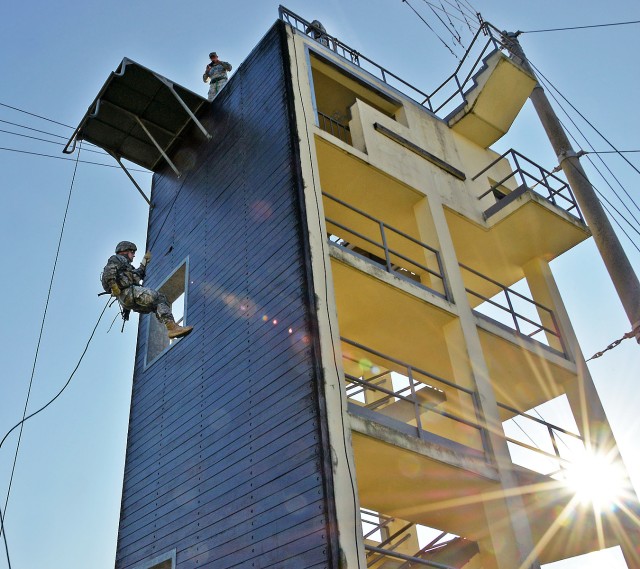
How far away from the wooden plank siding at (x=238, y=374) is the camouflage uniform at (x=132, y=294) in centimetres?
95

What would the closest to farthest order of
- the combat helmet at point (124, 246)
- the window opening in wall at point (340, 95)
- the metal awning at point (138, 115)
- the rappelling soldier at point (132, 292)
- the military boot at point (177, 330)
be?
the military boot at point (177, 330)
the rappelling soldier at point (132, 292)
the combat helmet at point (124, 246)
the metal awning at point (138, 115)
the window opening in wall at point (340, 95)

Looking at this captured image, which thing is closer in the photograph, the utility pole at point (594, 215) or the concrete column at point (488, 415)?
the concrete column at point (488, 415)

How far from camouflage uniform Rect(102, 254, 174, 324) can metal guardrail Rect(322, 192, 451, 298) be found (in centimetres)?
316

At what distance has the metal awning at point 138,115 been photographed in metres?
14.4

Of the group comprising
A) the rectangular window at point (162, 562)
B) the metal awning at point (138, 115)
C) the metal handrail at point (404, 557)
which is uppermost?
the metal awning at point (138, 115)

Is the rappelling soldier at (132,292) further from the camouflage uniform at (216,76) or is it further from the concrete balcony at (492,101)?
the concrete balcony at (492,101)

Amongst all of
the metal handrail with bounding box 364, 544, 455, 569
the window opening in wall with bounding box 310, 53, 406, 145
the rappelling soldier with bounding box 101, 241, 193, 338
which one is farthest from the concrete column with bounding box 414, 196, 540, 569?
the rappelling soldier with bounding box 101, 241, 193, 338

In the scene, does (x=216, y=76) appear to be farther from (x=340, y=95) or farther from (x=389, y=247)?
(x=389, y=247)

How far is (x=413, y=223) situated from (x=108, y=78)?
706 centimetres

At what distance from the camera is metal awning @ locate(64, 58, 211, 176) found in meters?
14.4

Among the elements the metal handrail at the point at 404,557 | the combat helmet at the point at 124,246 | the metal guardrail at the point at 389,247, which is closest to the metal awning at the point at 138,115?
the combat helmet at the point at 124,246

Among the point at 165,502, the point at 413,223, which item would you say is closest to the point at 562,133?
the point at 413,223

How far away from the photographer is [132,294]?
37.8ft

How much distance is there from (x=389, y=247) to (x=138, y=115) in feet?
20.8
